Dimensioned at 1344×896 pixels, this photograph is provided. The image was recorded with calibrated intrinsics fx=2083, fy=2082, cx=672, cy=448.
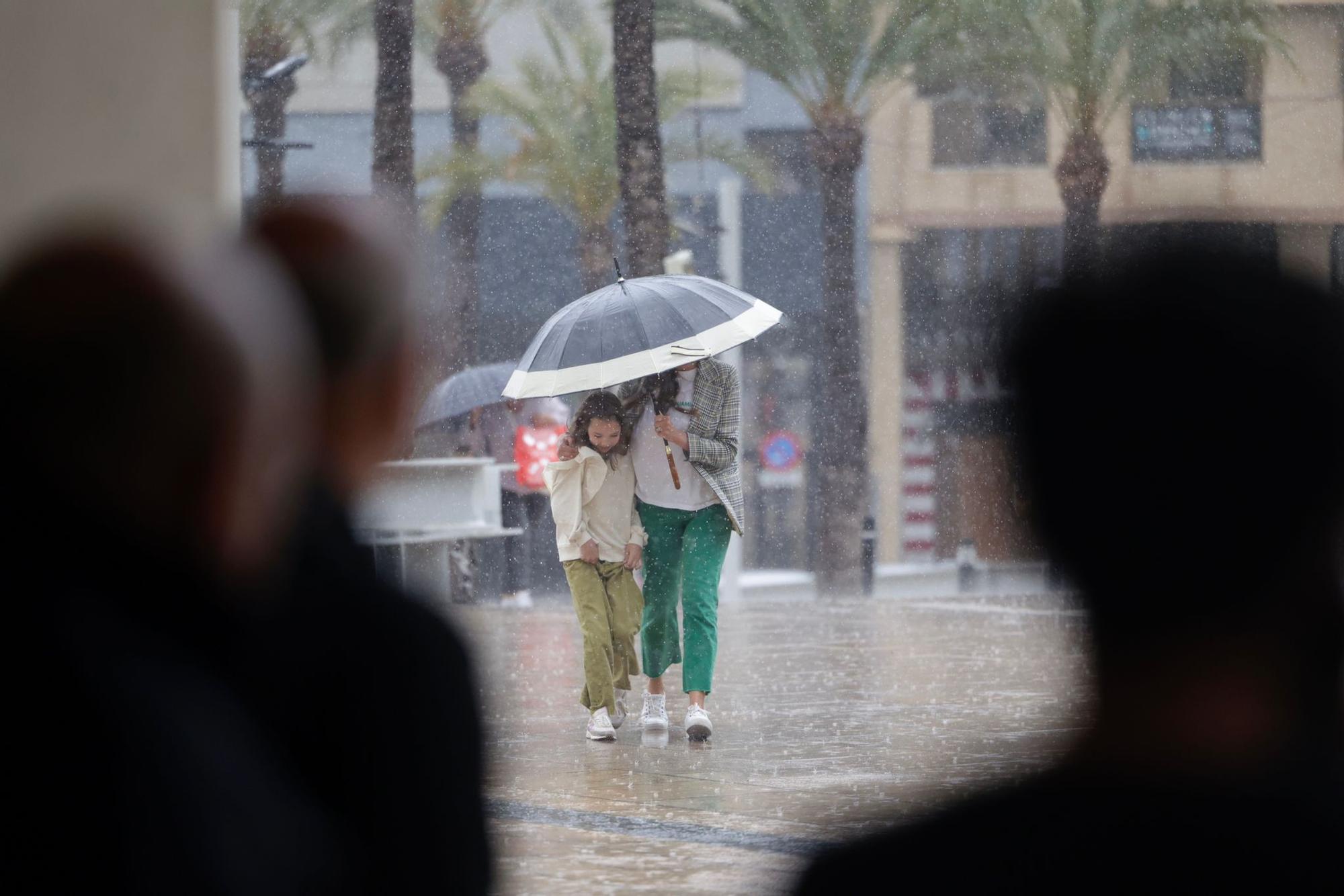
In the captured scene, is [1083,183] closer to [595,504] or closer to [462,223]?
[462,223]

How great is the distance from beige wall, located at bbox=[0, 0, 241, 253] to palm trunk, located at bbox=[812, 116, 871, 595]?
59.8 ft

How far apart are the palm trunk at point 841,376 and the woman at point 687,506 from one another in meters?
14.4

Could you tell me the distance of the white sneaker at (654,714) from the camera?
7285 mm

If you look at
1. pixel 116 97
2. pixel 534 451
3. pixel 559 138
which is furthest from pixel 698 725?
pixel 559 138

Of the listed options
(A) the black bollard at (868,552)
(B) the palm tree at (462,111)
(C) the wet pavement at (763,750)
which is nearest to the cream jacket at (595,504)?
(C) the wet pavement at (763,750)

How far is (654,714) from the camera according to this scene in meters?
7.33

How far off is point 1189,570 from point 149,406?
0.92 meters

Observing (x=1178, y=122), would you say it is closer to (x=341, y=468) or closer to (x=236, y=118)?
(x=236, y=118)

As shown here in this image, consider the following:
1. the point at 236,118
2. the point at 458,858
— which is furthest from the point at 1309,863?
the point at 236,118

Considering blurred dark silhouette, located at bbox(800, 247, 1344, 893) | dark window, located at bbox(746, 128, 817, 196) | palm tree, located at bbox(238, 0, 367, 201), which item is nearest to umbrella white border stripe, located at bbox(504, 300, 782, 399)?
blurred dark silhouette, located at bbox(800, 247, 1344, 893)

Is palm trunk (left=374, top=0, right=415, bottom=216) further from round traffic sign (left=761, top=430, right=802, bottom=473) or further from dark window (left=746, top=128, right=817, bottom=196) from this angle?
dark window (left=746, top=128, right=817, bottom=196)

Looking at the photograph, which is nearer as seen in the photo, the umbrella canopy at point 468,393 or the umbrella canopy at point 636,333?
the umbrella canopy at point 636,333

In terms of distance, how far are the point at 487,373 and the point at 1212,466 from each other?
14.0 meters

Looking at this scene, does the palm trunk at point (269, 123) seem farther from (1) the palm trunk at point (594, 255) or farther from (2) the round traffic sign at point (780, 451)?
(2) the round traffic sign at point (780, 451)
